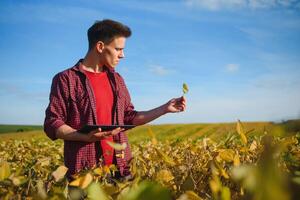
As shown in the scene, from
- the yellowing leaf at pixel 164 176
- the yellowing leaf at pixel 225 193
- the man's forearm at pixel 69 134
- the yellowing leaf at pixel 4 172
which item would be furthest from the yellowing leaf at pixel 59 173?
the man's forearm at pixel 69 134

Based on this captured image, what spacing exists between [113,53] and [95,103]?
45 centimetres

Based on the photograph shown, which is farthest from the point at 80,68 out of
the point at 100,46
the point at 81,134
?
the point at 81,134

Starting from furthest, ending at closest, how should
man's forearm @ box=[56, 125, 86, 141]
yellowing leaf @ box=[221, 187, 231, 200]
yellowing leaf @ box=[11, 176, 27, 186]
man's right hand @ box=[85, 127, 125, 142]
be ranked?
Answer: man's forearm @ box=[56, 125, 86, 141] → man's right hand @ box=[85, 127, 125, 142] → yellowing leaf @ box=[11, 176, 27, 186] → yellowing leaf @ box=[221, 187, 231, 200]

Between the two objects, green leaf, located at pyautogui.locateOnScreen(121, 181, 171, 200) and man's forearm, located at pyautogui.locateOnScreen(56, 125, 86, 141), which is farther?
man's forearm, located at pyautogui.locateOnScreen(56, 125, 86, 141)

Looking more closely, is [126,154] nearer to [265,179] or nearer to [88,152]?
[88,152]

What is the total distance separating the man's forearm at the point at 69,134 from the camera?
2.83 metres

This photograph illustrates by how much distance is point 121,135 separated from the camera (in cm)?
332

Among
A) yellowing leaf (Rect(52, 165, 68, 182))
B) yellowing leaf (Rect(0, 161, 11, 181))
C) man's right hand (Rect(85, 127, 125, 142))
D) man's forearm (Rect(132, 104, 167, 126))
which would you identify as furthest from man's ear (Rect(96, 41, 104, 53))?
yellowing leaf (Rect(0, 161, 11, 181))

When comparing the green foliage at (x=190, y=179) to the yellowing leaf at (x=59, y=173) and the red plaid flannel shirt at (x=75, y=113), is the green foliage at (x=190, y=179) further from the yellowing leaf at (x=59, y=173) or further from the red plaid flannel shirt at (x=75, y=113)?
the red plaid flannel shirt at (x=75, y=113)

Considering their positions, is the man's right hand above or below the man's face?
below

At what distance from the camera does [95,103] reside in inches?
128

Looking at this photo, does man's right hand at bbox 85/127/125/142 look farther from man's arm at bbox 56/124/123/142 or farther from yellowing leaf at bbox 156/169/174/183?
yellowing leaf at bbox 156/169/174/183

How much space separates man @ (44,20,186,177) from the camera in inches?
123

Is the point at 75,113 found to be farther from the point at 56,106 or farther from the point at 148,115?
the point at 148,115
